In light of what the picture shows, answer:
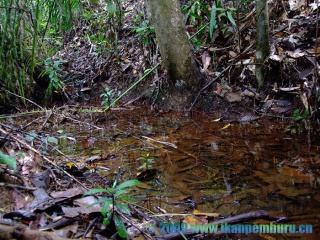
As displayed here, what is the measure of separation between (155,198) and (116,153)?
0.78 meters

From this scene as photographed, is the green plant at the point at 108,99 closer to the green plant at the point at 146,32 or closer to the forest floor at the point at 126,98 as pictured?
the forest floor at the point at 126,98

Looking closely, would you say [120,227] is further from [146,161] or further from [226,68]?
[226,68]

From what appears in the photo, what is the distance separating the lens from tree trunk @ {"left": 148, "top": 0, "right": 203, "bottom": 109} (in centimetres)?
335

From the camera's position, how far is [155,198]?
60.1 inches

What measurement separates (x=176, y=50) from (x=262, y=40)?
3.17ft

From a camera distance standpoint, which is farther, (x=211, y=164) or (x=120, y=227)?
(x=211, y=164)

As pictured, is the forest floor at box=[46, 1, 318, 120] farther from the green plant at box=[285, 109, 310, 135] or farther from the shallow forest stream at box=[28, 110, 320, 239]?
the shallow forest stream at box=[28, 110, 320, 239]

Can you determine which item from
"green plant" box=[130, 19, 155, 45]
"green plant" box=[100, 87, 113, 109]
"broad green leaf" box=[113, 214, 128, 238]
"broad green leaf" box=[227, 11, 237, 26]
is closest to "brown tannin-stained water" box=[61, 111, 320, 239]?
"broad green leaf" box=[113, 214, 128, 238]

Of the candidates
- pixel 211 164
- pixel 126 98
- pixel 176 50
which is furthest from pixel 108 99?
pixel 211 164

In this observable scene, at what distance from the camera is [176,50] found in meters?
3.42

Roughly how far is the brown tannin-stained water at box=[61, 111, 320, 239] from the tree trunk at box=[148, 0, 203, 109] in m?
0.71

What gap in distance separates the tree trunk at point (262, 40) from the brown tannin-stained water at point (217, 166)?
0.62m

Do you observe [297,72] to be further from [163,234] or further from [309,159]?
[163,234]

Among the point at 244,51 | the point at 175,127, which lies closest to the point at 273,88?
the point at 244,51
